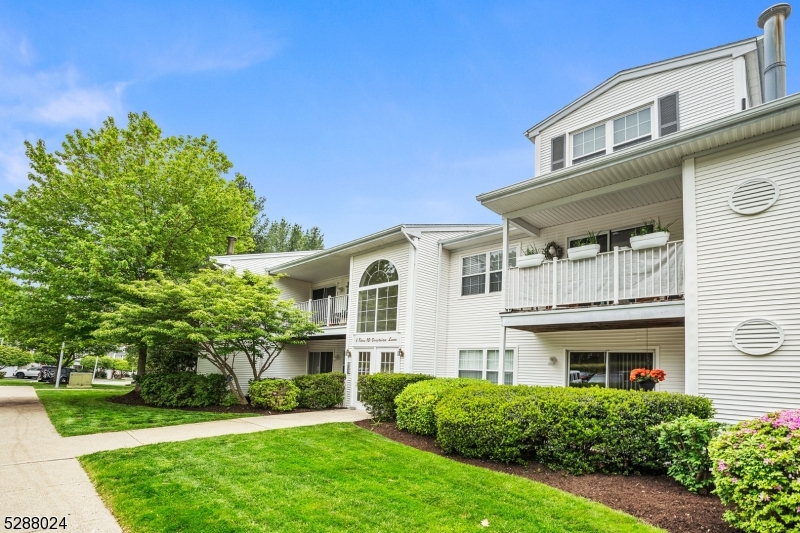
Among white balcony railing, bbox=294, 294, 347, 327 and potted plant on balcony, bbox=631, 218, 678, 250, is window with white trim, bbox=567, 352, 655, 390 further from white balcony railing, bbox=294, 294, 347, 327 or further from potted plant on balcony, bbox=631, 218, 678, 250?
white balcony railing, bbox=294, 294, 347, 327

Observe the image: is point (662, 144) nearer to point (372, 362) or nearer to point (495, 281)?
point (495, 281)

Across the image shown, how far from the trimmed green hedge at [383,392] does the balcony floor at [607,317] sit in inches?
118

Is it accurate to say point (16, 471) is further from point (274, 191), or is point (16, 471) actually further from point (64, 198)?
point (274, 191)

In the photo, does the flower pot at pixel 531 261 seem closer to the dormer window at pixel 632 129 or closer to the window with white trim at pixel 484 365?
the window with white trim at pixel 484 365

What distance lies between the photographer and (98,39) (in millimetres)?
14422

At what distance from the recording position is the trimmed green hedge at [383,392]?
10914mm

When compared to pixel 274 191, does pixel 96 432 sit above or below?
below

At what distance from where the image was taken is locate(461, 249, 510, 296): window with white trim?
12734 mm

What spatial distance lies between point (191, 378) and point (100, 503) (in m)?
9.99

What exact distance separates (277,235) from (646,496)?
115 ft

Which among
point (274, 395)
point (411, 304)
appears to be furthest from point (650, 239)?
point (274, 395)

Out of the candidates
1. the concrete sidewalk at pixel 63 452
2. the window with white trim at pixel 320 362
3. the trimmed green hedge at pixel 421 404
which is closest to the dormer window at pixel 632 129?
the trimmed green hedge at pixel 421 404

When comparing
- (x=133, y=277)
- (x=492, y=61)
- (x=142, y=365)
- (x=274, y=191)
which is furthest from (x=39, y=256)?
(x=274, y=191)

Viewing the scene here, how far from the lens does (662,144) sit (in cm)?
759
